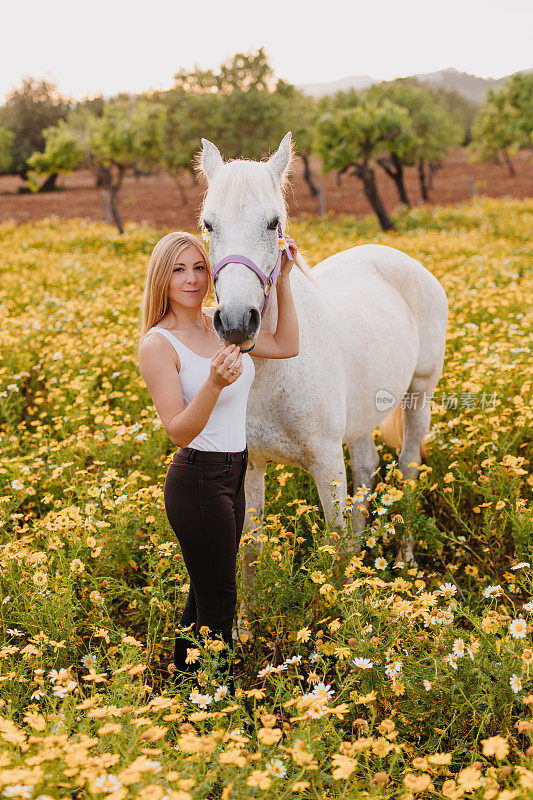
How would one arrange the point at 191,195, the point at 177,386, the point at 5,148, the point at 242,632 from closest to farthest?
the point at 177,386 → the point at 242,632 → the point at 191,195 → the point at 5,148

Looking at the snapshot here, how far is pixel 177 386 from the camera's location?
6.72ft

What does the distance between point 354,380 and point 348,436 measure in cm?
32

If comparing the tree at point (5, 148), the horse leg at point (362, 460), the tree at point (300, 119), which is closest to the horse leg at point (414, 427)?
the horse leg at point (362, 460)

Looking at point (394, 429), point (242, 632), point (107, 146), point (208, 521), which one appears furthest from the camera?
point (107, 146)

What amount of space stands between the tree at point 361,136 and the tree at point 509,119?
6.27 meters

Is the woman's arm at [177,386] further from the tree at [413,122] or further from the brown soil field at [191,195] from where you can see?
the tree at [413,122]

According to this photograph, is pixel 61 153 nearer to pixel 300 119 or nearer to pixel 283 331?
pixel 300 119

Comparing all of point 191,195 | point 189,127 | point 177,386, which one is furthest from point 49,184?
point 177,386

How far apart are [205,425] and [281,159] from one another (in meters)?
1.13

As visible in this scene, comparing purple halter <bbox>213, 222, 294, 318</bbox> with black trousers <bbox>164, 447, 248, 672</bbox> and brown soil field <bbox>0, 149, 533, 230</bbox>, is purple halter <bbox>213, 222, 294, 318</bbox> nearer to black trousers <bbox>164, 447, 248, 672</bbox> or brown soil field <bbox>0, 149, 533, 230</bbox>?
black trousers <bbox>164, 447, 248, 672</bbox>

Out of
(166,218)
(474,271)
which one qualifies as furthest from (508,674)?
(166,218)

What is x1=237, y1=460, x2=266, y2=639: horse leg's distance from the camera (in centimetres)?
277

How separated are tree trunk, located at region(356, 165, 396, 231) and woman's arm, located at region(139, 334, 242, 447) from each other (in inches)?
712

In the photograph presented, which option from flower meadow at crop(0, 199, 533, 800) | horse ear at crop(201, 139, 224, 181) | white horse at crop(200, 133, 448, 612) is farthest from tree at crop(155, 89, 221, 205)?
horse ear at crop(201, 139, 224, 181)
